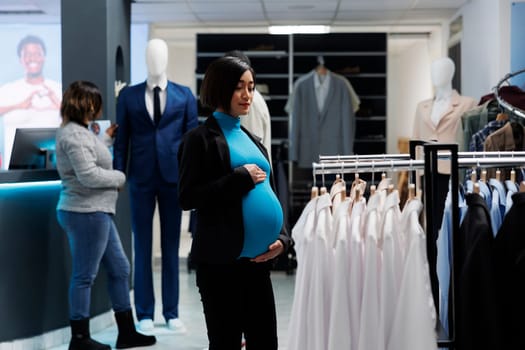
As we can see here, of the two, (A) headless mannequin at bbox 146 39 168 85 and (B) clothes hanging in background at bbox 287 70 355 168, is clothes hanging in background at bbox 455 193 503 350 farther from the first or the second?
(B) clothes hanging in background at bbox 287 70 355 168

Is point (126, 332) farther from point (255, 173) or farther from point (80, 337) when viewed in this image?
point (255, 173)

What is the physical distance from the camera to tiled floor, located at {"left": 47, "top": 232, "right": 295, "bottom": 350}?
5137 millimetres

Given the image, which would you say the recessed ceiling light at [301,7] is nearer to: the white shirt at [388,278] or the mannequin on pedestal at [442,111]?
the mannequin on pedestal at [442,111]

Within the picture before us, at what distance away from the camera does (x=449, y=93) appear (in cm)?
685

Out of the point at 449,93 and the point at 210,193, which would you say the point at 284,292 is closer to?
the point at 449,93

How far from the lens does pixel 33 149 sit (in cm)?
507

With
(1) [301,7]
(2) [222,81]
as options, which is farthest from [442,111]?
(2) [222,81]

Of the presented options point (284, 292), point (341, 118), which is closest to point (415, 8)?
point (341, 118)

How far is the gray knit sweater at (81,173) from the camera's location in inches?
180

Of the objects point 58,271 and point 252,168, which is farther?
point 58,271

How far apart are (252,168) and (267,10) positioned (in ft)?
19.6

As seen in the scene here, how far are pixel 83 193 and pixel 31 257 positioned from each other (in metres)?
0.58

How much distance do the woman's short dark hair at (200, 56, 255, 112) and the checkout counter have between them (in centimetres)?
216

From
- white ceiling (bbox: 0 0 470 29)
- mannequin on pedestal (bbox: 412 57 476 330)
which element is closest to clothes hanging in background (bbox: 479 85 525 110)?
mannequin on pedestal (bbox: 412 57 476 330)
